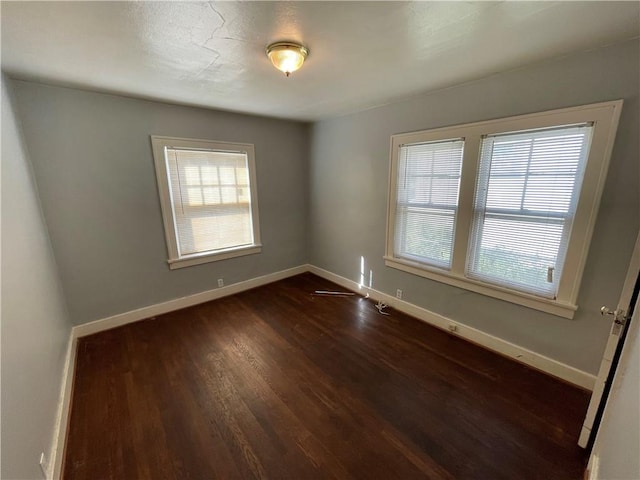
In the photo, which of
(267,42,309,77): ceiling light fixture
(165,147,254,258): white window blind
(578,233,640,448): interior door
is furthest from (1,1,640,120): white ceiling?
(578,233,640,448): interior door

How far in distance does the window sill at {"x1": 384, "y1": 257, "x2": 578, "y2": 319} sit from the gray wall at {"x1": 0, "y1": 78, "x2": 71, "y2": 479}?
306 centimetres

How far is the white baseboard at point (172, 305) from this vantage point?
9.08ft

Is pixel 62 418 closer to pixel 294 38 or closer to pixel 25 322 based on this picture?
pixel 25 322

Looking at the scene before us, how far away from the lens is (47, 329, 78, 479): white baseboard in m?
1.41

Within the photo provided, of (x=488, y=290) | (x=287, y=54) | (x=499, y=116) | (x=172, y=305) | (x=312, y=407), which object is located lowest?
(x=312, y=407)

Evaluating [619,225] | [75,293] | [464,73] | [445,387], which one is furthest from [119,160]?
[619,225]

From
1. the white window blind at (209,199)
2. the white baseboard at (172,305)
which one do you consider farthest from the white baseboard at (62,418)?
the white window blind at (209,199)

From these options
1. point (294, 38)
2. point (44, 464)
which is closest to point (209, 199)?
point (294, 38)

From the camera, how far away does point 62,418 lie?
1689 millimetres

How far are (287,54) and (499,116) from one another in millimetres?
1791

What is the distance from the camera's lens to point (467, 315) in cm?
260

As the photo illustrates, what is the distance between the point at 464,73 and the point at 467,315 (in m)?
2.21

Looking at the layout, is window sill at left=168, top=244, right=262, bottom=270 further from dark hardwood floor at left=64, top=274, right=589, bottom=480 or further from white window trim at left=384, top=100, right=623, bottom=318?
white window trim at left=384, top=100, right=623, bottom=318

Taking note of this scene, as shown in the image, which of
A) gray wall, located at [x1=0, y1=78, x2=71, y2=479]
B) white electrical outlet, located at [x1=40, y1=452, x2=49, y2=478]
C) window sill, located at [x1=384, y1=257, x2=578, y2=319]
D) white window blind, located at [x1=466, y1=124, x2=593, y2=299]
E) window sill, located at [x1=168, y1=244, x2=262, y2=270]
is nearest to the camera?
gray wall, located at [x1=0, y1=78, x2=71, y2=479]
